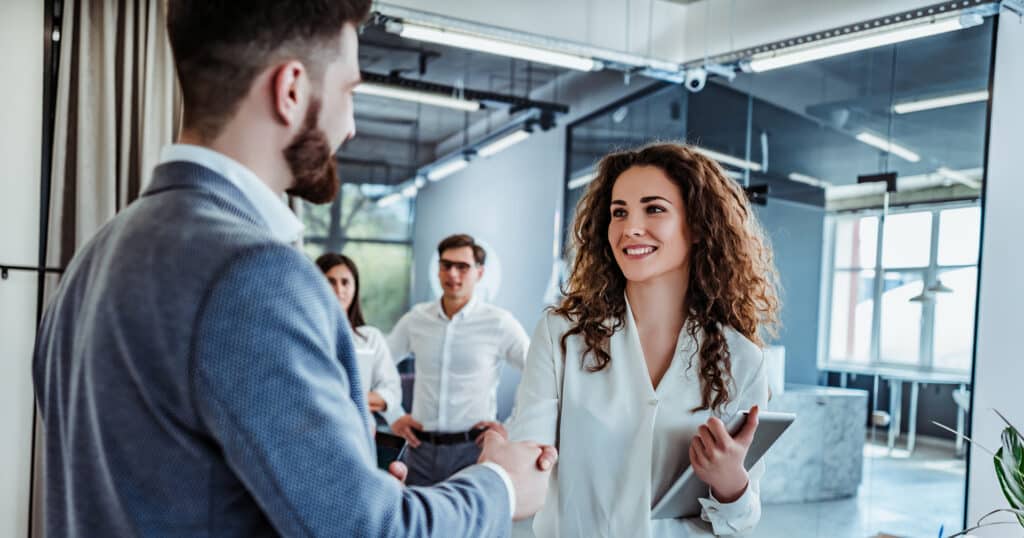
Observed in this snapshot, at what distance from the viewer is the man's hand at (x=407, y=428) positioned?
4488 millimetres

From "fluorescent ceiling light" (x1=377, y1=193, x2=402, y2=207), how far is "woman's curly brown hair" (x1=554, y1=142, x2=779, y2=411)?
174 inches

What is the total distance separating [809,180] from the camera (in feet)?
17.8

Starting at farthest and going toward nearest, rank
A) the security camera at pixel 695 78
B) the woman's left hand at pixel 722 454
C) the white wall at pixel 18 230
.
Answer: the security camera at pixel 695 78
the white wall at pixel 18 230
the woman's left hand at pixel 722 454

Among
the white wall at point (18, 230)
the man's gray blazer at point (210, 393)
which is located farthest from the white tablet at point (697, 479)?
the white wall at point (18, 230)

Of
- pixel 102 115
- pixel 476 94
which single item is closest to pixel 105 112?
pixel 102 115

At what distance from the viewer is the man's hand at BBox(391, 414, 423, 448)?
4488 millimetres

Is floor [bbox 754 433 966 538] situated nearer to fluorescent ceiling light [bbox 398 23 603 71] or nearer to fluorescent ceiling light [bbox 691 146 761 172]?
fluorescent ceiling light [bbox 691 146 761 172]

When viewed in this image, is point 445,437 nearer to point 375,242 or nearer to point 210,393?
point 375,242

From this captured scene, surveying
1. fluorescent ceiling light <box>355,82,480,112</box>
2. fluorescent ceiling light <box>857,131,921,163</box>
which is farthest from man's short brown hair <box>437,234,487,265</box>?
fluorescent ceiling light <box>857,131,921,163</box>

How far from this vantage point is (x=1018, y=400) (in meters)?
4.31

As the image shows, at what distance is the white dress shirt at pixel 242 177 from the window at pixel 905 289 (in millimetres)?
4600

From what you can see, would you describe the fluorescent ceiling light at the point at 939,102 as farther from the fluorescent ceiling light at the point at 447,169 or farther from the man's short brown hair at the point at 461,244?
the fluorescent ceiling light at the point at 447,169

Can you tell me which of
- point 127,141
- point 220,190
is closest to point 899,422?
point 127,141

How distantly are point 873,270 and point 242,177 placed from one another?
4.84 m
